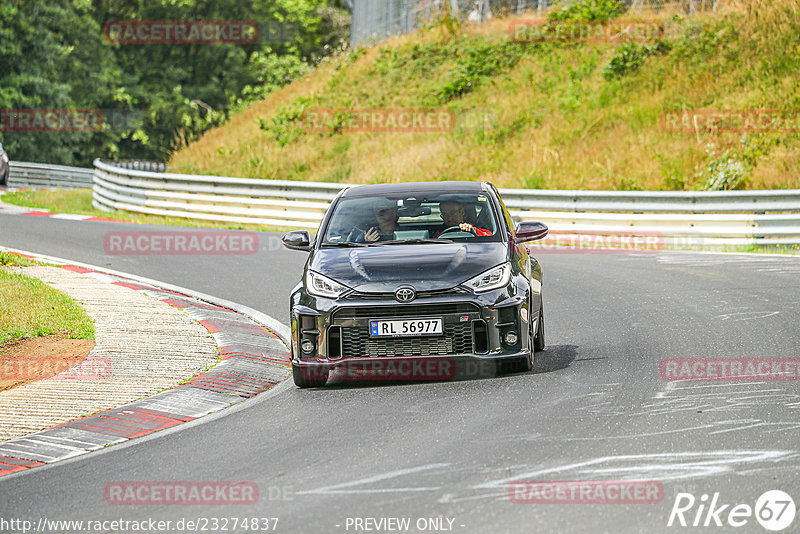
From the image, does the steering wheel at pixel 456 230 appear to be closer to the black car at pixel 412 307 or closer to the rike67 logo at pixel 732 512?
the black car at pixel 412 307

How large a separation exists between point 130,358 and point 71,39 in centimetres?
4372

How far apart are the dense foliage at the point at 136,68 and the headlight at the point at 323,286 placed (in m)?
36.4

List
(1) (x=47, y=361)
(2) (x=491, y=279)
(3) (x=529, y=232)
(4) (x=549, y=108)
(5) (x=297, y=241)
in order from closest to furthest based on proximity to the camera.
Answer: (2) (x=491, y=279) < (5) (x=297, y=241) < (3) (x=529, y=232) < (1) (x=47, y=361) < (4) (x=549, y=108)

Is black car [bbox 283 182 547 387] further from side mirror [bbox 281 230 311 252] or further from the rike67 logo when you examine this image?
the rike67 logo

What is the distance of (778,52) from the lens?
28125 millimetres

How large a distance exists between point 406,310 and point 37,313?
5331 millimetres

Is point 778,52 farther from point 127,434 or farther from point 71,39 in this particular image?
point 71,39

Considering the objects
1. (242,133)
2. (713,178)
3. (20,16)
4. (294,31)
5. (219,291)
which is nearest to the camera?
(219,291)

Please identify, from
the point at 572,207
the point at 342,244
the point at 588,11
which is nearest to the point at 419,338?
the point at 342,244

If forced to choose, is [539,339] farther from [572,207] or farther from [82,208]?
[82,208]

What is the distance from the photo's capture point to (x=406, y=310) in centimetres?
863

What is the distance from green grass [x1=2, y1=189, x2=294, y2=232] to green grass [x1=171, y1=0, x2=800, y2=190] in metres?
3.37

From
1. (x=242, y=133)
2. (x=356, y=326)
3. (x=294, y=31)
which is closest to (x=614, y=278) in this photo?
(x=356, y=326)

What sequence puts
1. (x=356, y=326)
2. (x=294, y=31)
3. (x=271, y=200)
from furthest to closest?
1. (x=294, y=31)
2. (x=271, y=200)
3. (x=356, y=326)
